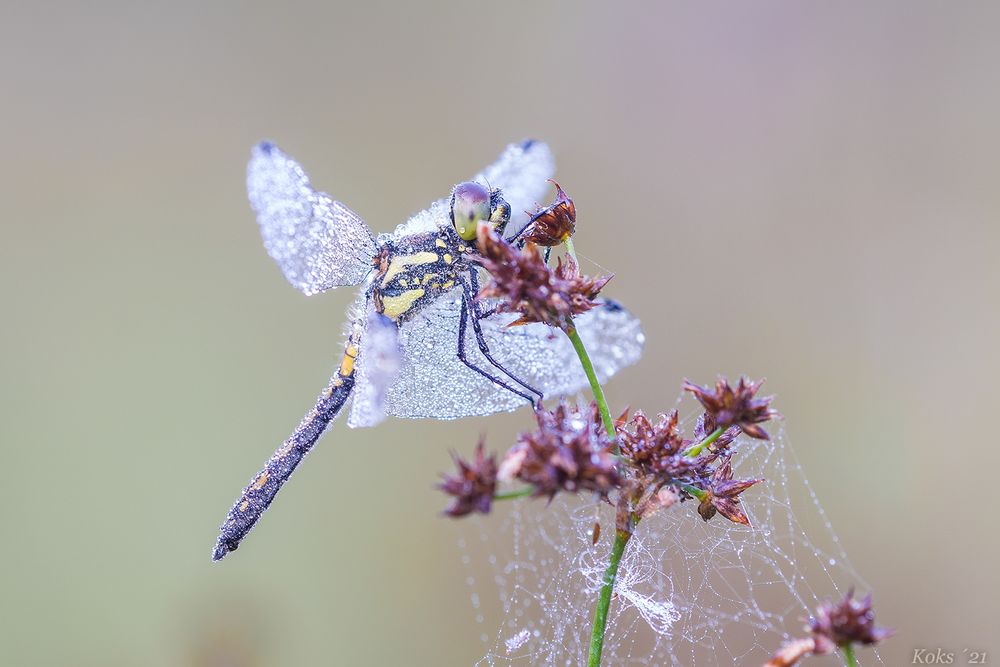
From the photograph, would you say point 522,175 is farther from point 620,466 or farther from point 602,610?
point 602,610

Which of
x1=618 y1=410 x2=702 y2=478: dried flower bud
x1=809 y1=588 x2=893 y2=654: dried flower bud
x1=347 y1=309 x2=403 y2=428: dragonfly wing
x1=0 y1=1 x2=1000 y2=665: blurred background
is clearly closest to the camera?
x1=809 y1=588 x2=893 y2=654: dried flower bud

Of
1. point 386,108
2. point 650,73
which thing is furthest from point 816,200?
point 386,108

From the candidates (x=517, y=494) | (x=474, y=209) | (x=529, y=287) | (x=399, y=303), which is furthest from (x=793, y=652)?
(x=399, y=303)

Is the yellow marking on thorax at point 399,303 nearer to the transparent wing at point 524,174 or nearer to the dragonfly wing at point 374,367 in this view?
the dragonfly wing at point 374,367

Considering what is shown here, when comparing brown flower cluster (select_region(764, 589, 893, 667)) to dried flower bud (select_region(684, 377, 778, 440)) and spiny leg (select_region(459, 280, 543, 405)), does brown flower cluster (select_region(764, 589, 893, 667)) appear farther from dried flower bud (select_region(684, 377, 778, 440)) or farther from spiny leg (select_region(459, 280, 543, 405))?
spiny leg (select_region(459, 280, 543, 405))

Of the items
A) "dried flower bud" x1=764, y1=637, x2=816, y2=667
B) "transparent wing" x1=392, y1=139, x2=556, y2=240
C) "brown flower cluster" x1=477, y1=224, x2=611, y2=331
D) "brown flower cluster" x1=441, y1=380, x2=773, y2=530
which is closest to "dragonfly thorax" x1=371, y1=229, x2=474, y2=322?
"transparent wing" x1=392, y1=139, x2=556, y2=240

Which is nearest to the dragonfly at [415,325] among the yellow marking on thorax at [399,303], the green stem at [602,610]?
the yellow marking on thorax at [399,303]

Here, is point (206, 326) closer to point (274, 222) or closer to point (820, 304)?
point (274, 222)
